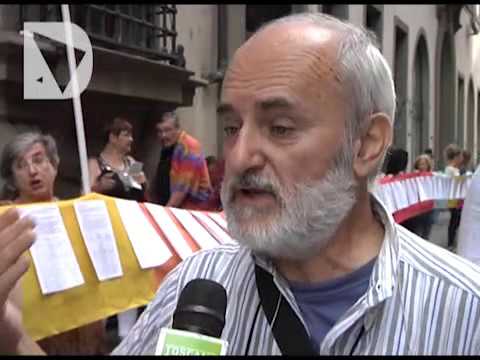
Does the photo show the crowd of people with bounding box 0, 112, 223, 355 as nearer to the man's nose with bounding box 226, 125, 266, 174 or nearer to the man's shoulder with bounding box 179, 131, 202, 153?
the man's shoulder with bounding box 179, 131, 202, 153

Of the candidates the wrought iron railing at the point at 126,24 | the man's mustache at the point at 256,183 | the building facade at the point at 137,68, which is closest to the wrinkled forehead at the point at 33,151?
the building facade at the point at 137,68

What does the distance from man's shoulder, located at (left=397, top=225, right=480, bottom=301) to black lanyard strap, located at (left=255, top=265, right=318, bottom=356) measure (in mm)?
255

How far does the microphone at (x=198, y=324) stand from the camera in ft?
4.49

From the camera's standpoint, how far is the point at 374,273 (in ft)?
5.40

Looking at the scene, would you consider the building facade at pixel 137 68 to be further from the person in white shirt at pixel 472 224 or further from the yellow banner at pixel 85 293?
the yellow banner at pixel 85 293

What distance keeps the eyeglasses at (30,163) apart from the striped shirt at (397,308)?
2.76 m

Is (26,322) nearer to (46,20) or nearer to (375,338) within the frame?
(375,338)

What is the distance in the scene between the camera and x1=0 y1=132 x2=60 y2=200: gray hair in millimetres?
4364

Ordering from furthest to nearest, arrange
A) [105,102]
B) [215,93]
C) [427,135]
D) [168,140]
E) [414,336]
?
[427,135]
[215,93]
[105,102]
[168,140]
[414,336]

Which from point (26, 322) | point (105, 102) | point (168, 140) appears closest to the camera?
point (26, 322)

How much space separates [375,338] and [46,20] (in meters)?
6.96

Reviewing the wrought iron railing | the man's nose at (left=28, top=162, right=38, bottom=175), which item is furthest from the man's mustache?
the wrought iron railing

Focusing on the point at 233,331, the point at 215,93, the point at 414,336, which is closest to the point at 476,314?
the point at 414,336

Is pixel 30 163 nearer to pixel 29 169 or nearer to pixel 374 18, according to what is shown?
pixel 29 169
